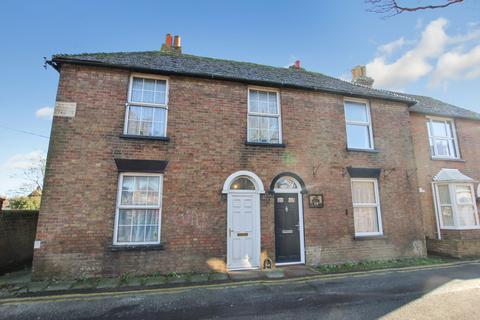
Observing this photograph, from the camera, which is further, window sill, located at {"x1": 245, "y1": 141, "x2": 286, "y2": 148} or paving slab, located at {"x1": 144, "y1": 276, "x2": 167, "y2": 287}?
window sill, located at {"x1": 245, "y1": 141, "x2": 286, "y2": 148}

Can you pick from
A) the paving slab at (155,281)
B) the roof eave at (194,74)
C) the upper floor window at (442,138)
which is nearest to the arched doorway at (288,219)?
the roof eave at (194,74)

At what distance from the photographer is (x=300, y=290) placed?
222 inches

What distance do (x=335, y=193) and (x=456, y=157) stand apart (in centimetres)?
736

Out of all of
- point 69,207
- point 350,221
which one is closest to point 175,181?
point 69,207

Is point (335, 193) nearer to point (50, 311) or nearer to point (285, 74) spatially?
point (285, 74)

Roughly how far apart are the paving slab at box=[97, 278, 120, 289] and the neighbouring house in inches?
437

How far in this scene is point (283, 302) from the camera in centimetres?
497

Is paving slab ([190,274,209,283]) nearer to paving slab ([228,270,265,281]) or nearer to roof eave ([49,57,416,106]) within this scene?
paving slab ([228,270,265,281])

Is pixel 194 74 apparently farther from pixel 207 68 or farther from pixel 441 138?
pixel 441 138

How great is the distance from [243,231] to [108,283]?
12.1ft

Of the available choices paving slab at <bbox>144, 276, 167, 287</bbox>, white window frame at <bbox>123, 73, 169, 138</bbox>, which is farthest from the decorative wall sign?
white window frame at <bbox>123, 73, 169, 138</bbox>

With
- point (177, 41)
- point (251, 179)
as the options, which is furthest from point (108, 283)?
point (177, 41)

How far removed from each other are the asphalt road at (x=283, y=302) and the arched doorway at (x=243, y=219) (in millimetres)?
1167

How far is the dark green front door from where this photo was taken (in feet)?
24.9
